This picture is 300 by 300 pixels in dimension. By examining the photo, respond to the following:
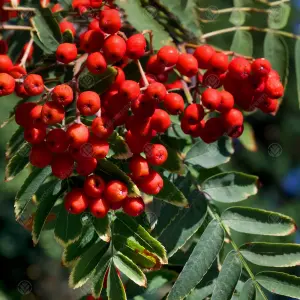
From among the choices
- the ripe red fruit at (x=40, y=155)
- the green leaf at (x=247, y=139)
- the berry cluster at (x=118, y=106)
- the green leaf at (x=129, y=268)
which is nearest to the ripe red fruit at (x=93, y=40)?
the berry cluster at (x=118, y=106)

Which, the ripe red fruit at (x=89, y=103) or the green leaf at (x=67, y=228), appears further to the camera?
the green leaf at (x=67, y=228)

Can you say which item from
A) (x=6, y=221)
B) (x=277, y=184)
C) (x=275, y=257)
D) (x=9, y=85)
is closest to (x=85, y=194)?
(x=9, y=85)

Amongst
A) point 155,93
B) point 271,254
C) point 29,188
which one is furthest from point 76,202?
point 271,254

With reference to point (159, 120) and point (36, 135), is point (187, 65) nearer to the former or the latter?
point (159, 120)

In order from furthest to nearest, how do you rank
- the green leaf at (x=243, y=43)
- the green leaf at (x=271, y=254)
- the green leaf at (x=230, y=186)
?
the green leaf at (x=243, y=43) < the green leaf at (x=230, y=186) < the green leaf at (x=271, y=254)

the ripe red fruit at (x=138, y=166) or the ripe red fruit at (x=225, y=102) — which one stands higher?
the ripe red fruit at (x=225, y=102)

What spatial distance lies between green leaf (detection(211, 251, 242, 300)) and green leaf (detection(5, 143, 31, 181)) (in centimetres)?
49

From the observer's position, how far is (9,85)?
3.75 ft

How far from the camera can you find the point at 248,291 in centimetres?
127

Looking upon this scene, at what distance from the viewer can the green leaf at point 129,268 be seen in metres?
1.21

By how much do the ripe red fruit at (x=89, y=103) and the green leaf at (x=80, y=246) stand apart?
30 centimetres

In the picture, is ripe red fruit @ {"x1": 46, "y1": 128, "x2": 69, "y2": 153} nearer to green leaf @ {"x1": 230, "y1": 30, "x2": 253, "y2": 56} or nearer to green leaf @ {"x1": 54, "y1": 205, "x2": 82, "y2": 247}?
green leaf @ {"x1": 54, "y1": 205, "x2": 82, "y2": 247}

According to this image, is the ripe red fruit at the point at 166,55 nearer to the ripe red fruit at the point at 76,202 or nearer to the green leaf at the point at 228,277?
the ripe red fruit at the point at 76,202

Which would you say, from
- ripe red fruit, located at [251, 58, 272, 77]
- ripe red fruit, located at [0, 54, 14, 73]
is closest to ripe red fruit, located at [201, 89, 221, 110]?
ripe red fruit, located at [251, 58, 272, 77]
